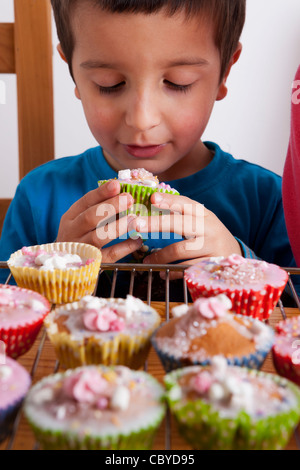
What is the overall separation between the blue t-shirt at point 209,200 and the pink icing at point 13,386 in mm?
747

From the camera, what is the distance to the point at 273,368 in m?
0.70

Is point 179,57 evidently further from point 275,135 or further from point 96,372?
point 275,135

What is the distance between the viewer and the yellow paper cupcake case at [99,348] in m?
0.66

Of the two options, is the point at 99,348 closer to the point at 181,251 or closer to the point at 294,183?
the point at 181,251

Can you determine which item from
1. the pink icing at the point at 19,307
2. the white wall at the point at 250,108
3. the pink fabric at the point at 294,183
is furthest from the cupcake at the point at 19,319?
the white wall at the point at 250,108

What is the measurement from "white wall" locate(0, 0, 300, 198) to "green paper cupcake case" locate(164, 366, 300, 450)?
6.92 ft

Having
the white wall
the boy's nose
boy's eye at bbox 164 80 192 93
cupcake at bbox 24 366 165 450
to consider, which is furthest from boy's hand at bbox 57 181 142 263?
the white wall

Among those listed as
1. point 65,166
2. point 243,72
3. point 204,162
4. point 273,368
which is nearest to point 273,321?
point 273,368

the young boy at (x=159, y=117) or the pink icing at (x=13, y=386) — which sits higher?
the young boy at (x=159, y=117)

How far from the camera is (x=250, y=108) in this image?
2617 mm

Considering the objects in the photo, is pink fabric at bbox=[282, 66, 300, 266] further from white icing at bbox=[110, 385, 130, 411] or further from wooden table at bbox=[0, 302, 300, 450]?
white icing at bbox=[110, 385, 130, 411]

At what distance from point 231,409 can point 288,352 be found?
18 centimetres

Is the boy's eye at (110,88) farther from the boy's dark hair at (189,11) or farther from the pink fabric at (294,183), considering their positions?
the pink fabric at (294,183)

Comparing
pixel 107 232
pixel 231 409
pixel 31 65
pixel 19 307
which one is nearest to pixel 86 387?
pixel 231 409
